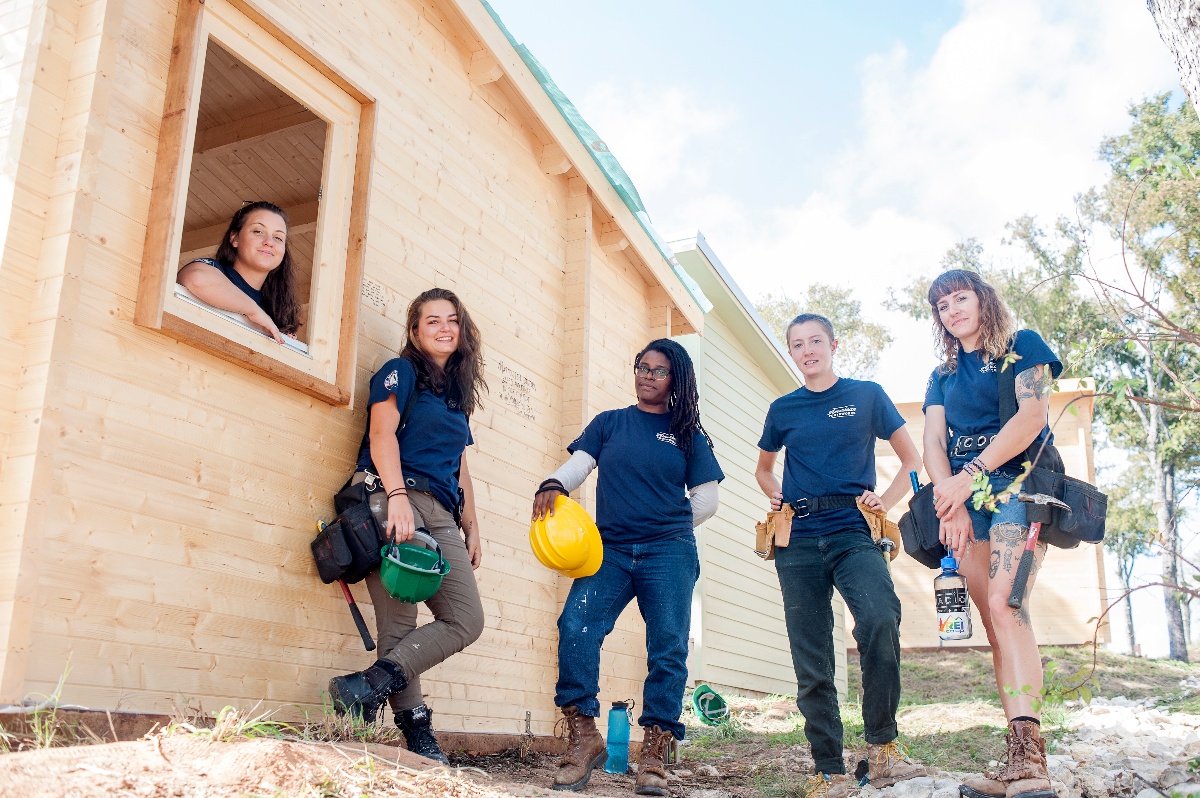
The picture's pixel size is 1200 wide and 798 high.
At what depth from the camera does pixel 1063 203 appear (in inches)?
933

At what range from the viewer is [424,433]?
13.8 ft

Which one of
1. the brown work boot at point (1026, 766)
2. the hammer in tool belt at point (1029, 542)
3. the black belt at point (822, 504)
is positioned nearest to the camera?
the brown work boot at point (1026, 766)

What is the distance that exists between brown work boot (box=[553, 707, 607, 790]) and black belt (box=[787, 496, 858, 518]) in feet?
4.06

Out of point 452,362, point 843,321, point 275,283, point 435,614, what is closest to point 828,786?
point 435,614

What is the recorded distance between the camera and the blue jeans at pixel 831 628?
12.9ft

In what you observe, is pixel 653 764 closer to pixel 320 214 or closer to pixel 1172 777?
pixel 1172 777

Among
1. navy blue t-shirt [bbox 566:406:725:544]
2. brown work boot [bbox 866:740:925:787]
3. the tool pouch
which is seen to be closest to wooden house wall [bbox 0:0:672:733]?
navy blue t-shirt [bbox 566:406:725:544]

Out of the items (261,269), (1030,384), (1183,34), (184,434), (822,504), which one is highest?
(1183,34)

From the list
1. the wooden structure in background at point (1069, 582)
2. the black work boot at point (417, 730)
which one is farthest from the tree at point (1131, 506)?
the black work boot at point (417, 730)

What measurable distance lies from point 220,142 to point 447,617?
3.93 meters

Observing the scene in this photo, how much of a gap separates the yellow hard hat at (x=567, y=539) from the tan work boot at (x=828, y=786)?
1242 mm

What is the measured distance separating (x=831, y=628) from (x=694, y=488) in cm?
92

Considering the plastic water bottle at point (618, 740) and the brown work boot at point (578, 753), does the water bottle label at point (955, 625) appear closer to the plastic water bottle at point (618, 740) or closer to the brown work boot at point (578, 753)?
the brown work boot at point (578, 753)

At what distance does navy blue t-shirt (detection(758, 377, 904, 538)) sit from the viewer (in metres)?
4.20
